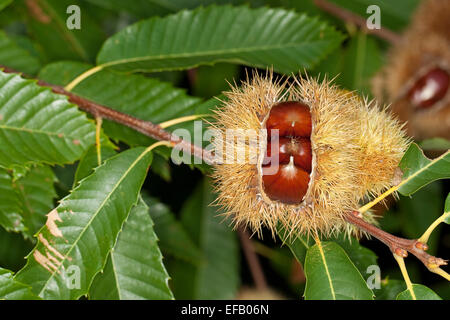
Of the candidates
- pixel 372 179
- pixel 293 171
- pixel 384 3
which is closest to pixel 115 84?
pixel 293 171

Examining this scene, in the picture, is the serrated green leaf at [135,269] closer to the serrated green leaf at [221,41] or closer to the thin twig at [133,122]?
the thin twig at [133,122]

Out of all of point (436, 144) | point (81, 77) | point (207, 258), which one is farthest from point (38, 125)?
point (207, 258)

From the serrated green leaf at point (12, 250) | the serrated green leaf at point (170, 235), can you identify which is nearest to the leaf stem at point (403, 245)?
the serrated green leaf at point (170, 235)

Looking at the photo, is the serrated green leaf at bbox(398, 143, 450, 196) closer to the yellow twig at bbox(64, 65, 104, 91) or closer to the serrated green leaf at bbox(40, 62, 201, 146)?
the serrated green leaf at bbox(40, 62, 201, 146)

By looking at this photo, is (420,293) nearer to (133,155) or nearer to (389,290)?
(389,290)

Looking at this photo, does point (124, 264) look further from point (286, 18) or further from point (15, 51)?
point (286, 18)

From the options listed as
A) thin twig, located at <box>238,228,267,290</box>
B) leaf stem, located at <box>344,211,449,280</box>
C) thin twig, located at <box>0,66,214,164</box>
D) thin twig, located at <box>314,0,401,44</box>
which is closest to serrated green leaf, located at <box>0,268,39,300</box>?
thin twig, located at <box>0,66,214,164</box>

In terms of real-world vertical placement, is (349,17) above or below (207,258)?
above
